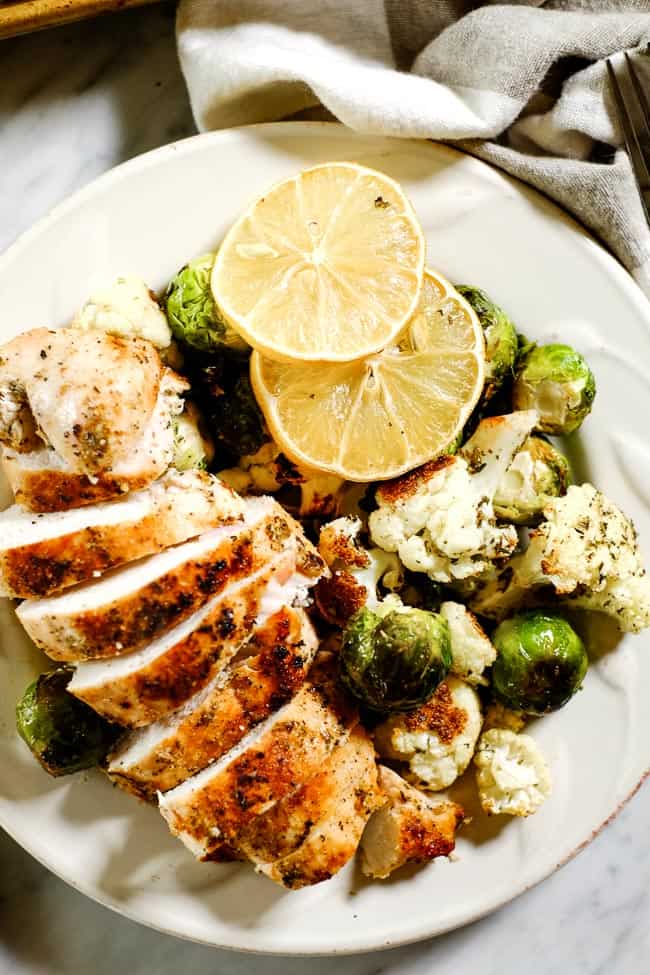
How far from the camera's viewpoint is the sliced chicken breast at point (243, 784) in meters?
2.56

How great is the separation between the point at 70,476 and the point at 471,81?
1779 millimetres

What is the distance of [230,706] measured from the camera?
102 inches

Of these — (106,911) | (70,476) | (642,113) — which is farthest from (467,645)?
(642,113)

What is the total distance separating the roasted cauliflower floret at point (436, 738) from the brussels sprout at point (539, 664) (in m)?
0.15

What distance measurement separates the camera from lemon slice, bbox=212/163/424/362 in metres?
2.69

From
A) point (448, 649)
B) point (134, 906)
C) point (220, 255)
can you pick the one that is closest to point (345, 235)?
point (220, 255)

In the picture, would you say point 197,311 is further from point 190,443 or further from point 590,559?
point 590,559

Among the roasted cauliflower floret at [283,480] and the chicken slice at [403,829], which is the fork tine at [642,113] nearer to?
the roasted cauliflower floret at [283,480]

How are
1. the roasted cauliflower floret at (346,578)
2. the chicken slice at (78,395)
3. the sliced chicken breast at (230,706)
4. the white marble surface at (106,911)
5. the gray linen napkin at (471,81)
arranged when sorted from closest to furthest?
the chicken slice at (78,395) → the sliced chicken breast at (230,706) → the roasted cauliflower floret at (346,578) → the gray linen napkin at (471,81) → the white marble surface at (106,911)

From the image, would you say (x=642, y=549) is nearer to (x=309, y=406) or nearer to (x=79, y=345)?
(x=309, y=406)

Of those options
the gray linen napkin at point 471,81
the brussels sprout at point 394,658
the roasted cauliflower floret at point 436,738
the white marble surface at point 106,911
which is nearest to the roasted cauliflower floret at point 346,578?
the brussels sprout at point 394,658

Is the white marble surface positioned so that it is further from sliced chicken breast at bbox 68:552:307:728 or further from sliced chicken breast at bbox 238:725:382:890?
sliced chicken breast at bbox 68:552:307:728

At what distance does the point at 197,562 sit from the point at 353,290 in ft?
2.99

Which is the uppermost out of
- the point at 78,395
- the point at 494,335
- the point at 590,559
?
the point at 78,395
